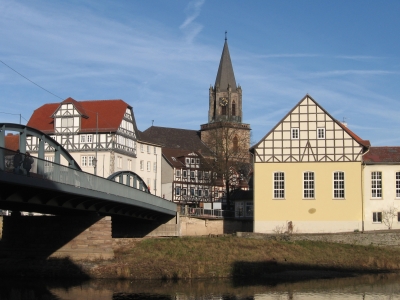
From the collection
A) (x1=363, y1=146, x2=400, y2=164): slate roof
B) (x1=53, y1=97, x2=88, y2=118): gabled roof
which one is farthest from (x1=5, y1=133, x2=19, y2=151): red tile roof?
(x1=363, y1=146, x2=400, y2=164): slate roof

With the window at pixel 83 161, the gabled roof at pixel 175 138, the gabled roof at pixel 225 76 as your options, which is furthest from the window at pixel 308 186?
the gabled roof at pixel 225 76

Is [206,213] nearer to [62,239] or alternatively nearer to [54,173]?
[62,239]

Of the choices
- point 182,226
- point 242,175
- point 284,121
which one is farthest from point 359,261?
point 242,175

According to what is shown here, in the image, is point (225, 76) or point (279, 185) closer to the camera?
point (279, 185)

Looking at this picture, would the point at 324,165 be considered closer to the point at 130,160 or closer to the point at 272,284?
the point at 272,284

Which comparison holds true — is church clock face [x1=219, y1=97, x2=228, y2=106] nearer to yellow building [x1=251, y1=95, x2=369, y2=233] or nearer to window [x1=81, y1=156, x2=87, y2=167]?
window [x1=81, y1=156, x2=87, y2=167]

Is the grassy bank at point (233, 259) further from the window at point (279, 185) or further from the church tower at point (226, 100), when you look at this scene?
the church tower at point (226, 100)

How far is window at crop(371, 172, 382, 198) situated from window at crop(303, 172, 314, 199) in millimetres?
4566

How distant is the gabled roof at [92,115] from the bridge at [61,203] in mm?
22680

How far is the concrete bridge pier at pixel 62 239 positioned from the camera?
42375 millimetres

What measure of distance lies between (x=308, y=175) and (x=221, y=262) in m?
14.7

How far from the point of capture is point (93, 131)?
75312 millimetres

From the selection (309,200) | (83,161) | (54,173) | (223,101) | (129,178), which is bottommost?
(309,200)

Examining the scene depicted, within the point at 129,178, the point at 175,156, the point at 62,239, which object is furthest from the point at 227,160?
the point at 62,239
